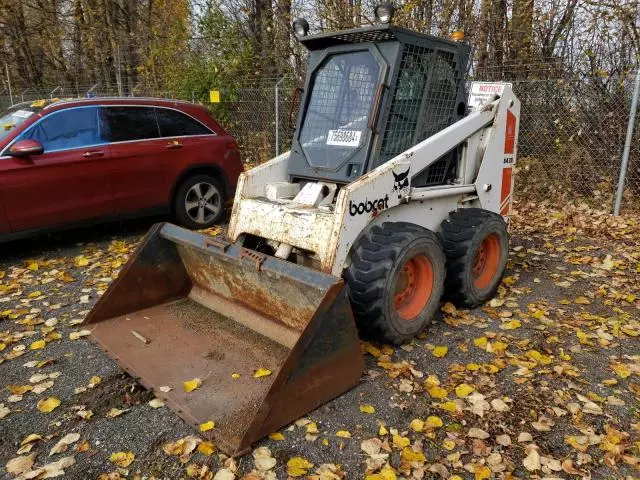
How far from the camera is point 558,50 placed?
8.52 metres

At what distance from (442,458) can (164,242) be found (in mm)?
2691

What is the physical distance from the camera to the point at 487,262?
4.65 m

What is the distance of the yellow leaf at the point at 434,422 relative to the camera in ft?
9.48

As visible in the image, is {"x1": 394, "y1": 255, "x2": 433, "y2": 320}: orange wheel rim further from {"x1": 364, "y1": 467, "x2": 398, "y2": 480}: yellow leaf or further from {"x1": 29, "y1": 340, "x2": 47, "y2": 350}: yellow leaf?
{"x1": 29, "y1": 340, "x2": 47, "y2": 350}: yellow leaf

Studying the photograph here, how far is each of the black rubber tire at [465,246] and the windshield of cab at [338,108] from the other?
43.9 inches

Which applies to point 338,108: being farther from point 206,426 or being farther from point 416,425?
point 206,426

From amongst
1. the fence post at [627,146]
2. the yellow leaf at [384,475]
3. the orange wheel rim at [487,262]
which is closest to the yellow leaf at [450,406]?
Answer: the yellow leaf at [384,475]

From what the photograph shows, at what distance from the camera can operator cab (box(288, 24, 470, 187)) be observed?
12.6 feet

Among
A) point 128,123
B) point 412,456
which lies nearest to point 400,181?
point 412,456

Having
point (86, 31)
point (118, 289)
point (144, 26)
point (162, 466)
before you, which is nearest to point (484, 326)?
point (162, 466)

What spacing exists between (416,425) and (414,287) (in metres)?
1.26

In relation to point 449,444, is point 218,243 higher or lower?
higher

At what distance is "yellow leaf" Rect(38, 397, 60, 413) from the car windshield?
12.0 feet

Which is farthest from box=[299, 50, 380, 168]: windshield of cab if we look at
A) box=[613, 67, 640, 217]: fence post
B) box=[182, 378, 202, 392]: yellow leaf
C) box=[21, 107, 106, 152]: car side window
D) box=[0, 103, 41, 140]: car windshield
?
box=[613, 67, 640, 217]: fence post
